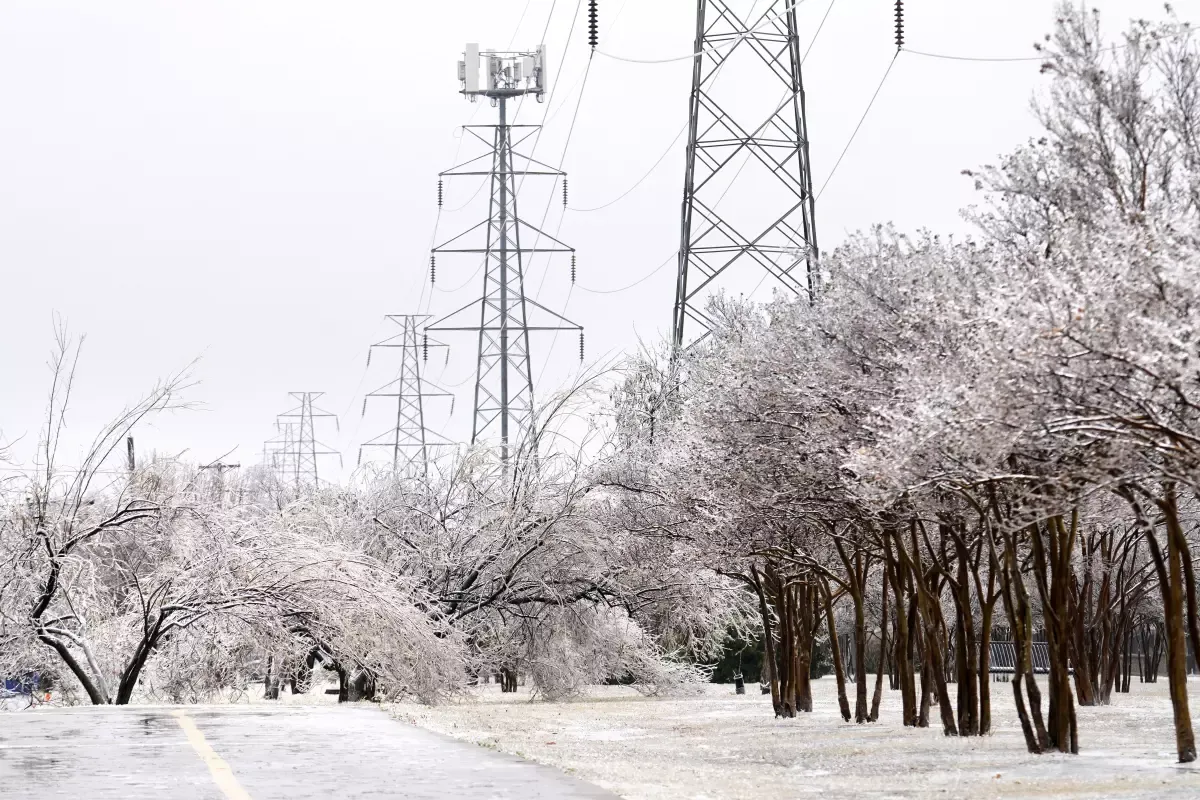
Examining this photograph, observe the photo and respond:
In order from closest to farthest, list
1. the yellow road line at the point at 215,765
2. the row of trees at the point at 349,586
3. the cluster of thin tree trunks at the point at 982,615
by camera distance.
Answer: the yellow road line at the point at 215,765 → the cluster of thin tree trunks at the point at 982,615 → the row of trees at the point at 349,586

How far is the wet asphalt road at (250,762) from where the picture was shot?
32.3 ft

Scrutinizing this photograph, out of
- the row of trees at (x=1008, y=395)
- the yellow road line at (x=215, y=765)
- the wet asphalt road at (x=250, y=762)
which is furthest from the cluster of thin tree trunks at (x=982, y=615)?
the yellow road line at (x=215, y=765)

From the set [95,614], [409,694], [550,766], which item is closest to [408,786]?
[550,766]

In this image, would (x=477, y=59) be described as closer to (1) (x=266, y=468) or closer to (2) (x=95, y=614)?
(2) (x=95, y=614)

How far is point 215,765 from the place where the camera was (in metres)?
11.6

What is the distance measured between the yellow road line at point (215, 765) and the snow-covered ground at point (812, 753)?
2.41 m

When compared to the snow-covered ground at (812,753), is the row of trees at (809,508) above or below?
above

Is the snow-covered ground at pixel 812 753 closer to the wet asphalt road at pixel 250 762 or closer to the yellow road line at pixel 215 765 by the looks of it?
the wet asphalt road at pixel 250 762

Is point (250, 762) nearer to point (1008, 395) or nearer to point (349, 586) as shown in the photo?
point (1008, 395)

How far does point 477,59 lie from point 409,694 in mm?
19430

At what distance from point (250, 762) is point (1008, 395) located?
617 centimetres

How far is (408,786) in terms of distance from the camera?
10203 mm

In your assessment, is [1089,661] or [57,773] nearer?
[57,773]

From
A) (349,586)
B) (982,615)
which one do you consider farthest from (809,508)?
(349,586)
